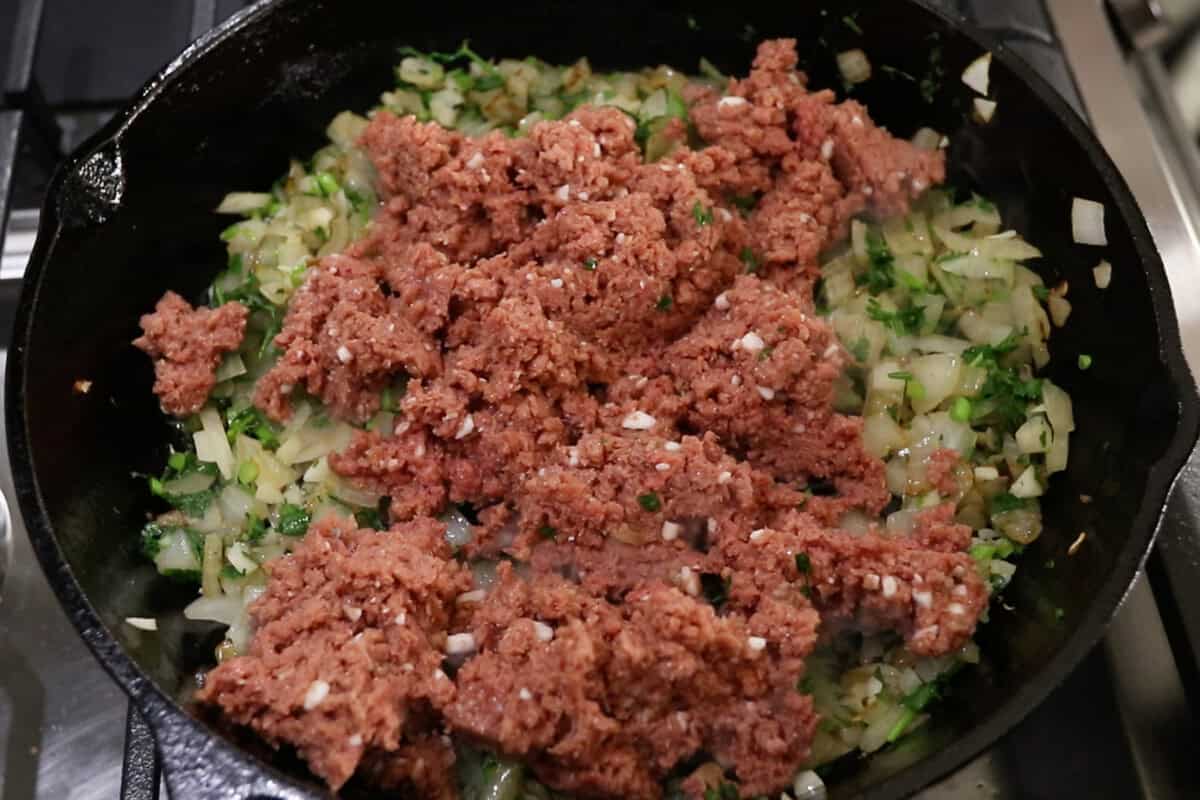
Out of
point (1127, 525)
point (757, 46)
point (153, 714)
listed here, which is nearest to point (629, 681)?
point (153, 714)

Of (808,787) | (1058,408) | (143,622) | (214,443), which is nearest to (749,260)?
(1058,408)

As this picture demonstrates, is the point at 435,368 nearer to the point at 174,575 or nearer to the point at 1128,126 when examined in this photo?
the point at 174,575

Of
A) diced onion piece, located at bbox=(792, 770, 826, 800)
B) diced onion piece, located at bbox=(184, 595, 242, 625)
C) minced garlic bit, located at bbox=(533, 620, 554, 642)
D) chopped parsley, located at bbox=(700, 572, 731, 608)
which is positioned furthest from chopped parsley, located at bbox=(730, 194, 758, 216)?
diced onion piece, located at bbox=(184, 595, 242, 625)

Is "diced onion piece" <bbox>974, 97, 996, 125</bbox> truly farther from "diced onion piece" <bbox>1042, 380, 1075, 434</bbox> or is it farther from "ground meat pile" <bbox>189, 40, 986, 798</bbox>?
"diced onion piece" <bbox>1042, 380, 1075, 434</bbox>

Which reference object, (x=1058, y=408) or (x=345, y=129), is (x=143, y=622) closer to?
(x=345, y=129)

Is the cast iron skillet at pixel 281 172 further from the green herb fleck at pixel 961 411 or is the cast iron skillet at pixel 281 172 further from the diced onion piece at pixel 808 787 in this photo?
the green herb fleck at pixel 961 411

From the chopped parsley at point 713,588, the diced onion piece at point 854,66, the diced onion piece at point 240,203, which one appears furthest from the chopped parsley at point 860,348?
the diced onion piece at point 240,203
